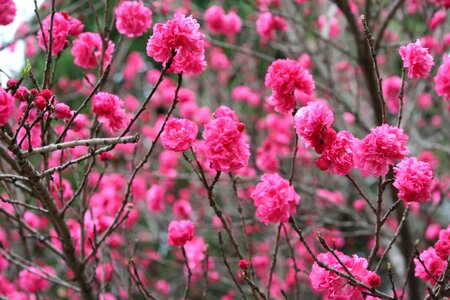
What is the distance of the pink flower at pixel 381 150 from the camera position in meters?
1.64

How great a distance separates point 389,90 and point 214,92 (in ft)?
7.79

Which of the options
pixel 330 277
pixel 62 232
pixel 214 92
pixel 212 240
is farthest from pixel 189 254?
pixel 212 240

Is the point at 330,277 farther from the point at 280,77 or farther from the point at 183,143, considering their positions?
the point at 280,77

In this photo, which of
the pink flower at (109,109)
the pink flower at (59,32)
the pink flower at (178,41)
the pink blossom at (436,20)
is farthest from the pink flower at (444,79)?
the pink flower at (59,32)

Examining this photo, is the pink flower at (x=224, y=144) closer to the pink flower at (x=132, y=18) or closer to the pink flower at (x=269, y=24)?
the pink flower at (x=132, y=18)

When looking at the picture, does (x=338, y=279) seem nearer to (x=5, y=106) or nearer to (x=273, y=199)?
(x=273, y=199)

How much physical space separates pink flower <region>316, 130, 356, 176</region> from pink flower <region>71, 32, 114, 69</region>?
1174 mm

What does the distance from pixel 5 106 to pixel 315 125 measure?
3.34 feet

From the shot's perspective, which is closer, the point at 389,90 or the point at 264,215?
the point at 264,215

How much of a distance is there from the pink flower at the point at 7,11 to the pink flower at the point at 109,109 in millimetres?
484

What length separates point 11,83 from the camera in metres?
1.65

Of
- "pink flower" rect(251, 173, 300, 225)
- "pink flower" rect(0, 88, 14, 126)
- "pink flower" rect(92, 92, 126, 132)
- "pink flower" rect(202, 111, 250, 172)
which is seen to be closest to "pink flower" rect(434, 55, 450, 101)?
"pink flower" rect(251, 173, 300, 225)

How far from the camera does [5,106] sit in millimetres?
1545

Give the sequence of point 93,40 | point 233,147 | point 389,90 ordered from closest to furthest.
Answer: point 233,147
point 93,40
point 389,90
